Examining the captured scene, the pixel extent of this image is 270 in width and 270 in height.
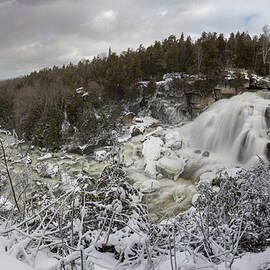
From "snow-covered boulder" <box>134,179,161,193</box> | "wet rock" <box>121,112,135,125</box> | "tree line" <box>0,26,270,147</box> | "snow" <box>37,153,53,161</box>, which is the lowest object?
"snow-covered boulder" <box>134,179,161,193</box>

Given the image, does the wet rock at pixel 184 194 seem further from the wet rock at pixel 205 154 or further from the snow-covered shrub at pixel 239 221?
the snow-covered shrub at pixel 239 221

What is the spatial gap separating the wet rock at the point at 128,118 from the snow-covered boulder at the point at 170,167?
813 centimetres

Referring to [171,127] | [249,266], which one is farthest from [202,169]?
[249,266]

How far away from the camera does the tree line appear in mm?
18688

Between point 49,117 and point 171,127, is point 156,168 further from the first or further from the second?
point 49,117

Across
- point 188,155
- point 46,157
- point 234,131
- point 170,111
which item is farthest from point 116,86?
point 234,131

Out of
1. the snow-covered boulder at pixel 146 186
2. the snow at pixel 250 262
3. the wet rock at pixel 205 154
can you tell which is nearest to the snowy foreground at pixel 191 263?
the snow at pixel 250 262

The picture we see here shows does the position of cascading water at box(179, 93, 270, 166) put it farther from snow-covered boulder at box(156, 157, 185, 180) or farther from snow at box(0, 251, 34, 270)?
snow at box(0, 251, 34, 270)

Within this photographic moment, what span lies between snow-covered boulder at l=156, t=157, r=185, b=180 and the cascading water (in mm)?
2776

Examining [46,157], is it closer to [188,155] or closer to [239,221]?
[188,155]

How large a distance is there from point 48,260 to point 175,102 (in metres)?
19.6

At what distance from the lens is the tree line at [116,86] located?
1869 centimetres

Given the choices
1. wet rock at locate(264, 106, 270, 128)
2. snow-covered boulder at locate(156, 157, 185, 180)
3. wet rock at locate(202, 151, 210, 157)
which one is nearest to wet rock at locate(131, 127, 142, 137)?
snow-covered boulder at locate(156, 157, 185, 180)

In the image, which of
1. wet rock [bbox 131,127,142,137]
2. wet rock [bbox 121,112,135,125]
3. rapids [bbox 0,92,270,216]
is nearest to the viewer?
rapids [bbox 0,92,270,216]
